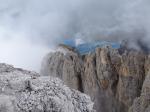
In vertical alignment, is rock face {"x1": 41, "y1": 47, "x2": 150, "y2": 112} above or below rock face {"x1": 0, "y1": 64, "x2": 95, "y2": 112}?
above

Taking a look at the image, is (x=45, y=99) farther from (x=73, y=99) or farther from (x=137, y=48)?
(x=137, y=48)

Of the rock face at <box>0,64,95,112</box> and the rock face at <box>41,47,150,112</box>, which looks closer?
the rock face at <box>0,64,95,112</box>

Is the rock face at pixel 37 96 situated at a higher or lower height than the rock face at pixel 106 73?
lower

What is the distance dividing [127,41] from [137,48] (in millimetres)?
1596

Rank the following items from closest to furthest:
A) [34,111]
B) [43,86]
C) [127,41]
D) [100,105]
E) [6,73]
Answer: [34,111] < [43,86] < [6,73] < [100,105] < [127,41]

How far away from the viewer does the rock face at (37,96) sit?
5.96 metres

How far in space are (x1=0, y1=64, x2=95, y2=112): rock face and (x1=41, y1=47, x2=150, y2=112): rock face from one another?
105 ft

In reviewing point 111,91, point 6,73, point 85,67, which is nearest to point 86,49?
point 85,67

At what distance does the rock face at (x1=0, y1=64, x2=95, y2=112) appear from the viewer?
596 cm

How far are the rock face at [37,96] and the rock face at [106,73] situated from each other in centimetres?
3186

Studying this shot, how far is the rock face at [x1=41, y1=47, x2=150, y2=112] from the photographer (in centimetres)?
3878

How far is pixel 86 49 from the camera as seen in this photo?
142 ft

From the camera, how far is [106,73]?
41031 millimetres

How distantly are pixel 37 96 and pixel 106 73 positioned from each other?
3515 cm
